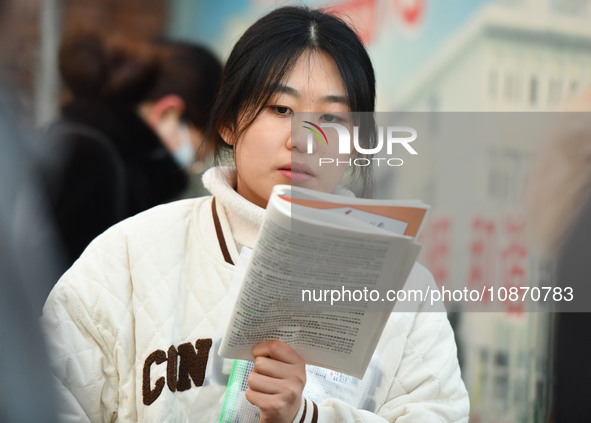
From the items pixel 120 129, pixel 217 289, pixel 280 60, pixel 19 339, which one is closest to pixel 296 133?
pixel 280 60

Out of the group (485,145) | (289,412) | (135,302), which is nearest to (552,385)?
(289,412)

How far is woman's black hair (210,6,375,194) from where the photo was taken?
202cm

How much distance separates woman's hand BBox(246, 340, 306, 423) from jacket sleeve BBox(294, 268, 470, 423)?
0.16m

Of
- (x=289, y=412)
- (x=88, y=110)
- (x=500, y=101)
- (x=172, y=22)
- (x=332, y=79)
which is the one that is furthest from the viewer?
(x=172, y=22)

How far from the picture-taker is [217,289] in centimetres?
200

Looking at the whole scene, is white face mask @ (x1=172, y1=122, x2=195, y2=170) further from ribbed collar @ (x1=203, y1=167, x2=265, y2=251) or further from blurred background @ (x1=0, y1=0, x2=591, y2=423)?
ribbed collar @ (x1=203, y1=167, x2=265, y2=251)

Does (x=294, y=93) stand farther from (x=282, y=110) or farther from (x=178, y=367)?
(x=178, y=367)

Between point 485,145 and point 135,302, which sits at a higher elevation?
point 485,145

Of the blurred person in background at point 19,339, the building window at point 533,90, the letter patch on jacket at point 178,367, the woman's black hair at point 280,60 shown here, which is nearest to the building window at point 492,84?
the building window at point 533,90

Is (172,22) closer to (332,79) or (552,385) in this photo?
(332,79)

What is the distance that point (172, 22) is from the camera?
4.80 meters

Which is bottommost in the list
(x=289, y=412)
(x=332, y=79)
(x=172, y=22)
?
(x=289, y=412)

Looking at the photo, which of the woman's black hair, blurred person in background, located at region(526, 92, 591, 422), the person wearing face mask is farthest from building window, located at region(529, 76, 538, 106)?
the person wearing face mask

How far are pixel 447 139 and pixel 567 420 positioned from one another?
1585 mm
